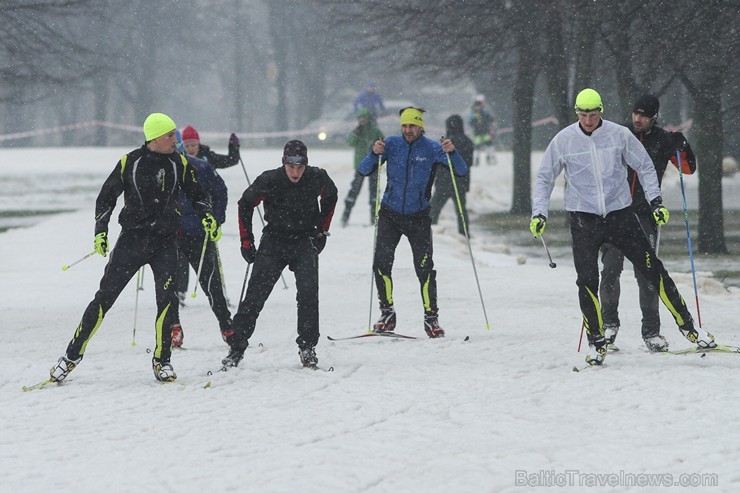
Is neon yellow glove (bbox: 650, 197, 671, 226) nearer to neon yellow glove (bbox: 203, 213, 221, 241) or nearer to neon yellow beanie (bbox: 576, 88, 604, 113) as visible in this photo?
neon yellow beanie (bbox: 576, 88, 604, 113)

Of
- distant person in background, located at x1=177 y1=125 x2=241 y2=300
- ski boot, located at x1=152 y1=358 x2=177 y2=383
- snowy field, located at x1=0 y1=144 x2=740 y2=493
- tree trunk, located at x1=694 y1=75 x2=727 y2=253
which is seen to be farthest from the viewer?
tree trunk, located at x1=694 y1=75 x2=727 y2=253

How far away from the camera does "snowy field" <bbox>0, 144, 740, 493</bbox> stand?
568cm

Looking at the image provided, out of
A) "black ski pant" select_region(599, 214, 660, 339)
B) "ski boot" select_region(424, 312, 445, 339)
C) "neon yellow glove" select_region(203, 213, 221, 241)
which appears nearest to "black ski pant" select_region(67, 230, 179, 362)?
"neon yellow glove" select_region(203, 213, 221, 241)

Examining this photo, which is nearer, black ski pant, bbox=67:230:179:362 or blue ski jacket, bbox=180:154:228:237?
black ski pant, bbox=67:230:179:362

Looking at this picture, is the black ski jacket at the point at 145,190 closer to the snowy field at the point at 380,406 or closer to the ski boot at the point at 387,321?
the snowy field at the point at 380,406

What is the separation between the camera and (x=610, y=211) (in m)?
8.12

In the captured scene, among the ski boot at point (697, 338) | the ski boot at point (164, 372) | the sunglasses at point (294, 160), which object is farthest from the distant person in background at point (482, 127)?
the ski boot at point (164, 372)

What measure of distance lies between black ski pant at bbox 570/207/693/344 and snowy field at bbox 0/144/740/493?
0.35m

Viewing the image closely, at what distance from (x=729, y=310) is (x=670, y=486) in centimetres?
618

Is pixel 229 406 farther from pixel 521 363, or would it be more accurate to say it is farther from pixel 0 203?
pixel 0 203

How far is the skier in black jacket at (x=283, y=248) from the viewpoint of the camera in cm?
833

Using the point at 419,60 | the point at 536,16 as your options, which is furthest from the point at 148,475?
the point at 419,60

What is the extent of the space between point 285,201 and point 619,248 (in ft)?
7.91

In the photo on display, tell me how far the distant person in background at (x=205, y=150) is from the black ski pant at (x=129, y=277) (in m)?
2.56
